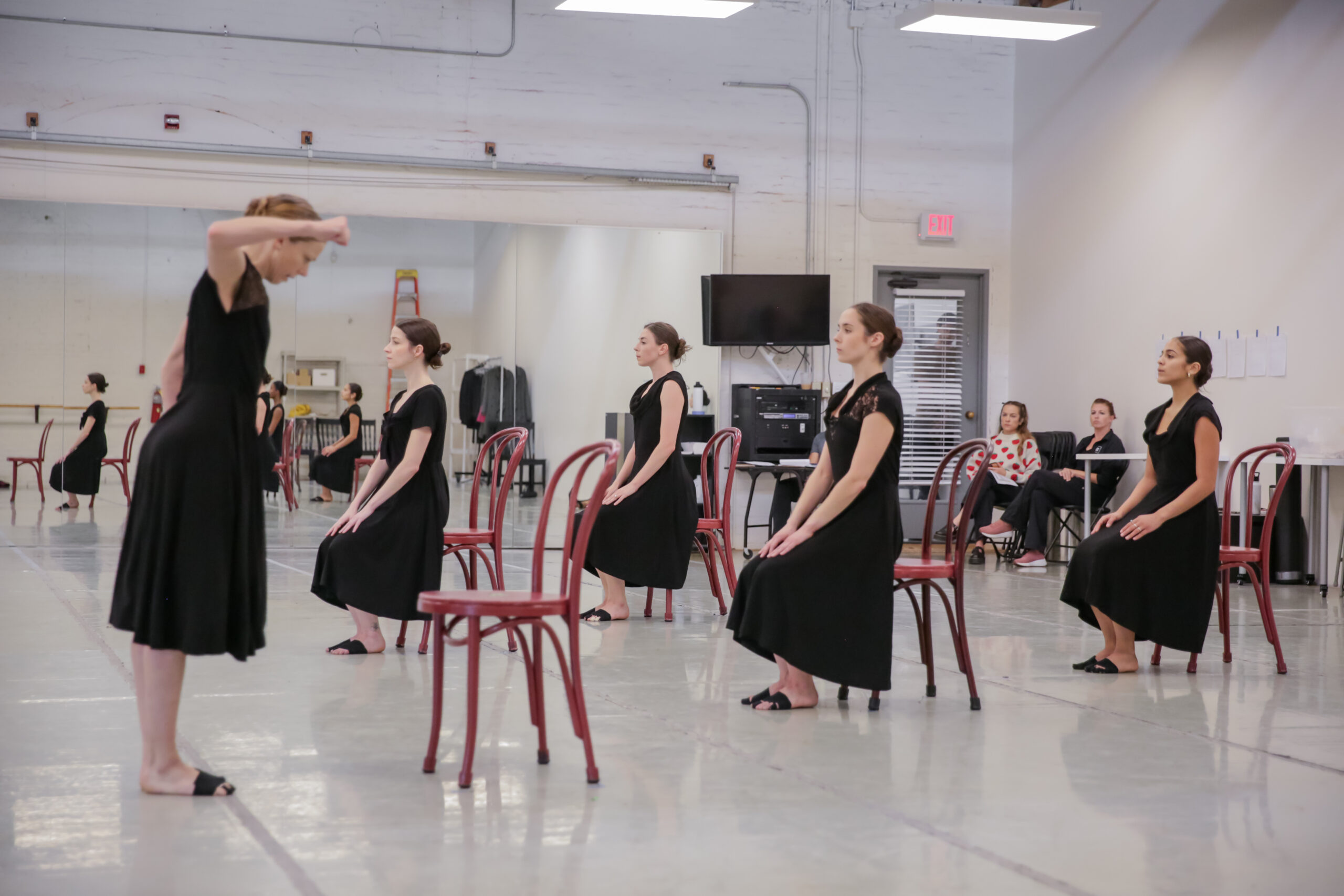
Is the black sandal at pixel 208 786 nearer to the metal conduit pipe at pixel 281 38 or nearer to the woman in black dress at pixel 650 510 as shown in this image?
the woman in black dress at pixel 650 510

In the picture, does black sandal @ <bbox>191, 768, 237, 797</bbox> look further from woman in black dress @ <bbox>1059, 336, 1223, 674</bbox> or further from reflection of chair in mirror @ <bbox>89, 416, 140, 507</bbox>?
reflection of chair in mirror @ <bbox>89, 416, 140, 507</bbox>

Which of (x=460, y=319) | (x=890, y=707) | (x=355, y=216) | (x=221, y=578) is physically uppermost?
(x=355, y=216)

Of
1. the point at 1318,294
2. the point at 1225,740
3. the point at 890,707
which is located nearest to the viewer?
the point at 1225,740

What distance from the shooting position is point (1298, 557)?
24.3 feet

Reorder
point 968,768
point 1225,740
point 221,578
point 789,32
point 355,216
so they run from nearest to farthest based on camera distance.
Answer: point 221,578 → point 968,768 → point 1225,740 → point 355,216 → point 789,32

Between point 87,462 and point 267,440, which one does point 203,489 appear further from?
point 87,462

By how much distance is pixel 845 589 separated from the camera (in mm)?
3531

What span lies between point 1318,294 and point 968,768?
18.0ft

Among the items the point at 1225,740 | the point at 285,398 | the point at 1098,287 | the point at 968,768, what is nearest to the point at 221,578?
the point at 968,768

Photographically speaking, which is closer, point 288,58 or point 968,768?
point 968,768

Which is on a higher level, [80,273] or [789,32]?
[789,32]

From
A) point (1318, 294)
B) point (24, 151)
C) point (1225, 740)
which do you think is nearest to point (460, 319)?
point (24, 151)

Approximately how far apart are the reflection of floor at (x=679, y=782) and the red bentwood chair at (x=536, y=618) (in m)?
0.09

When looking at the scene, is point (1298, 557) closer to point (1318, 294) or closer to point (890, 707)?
point (1318, 294)
